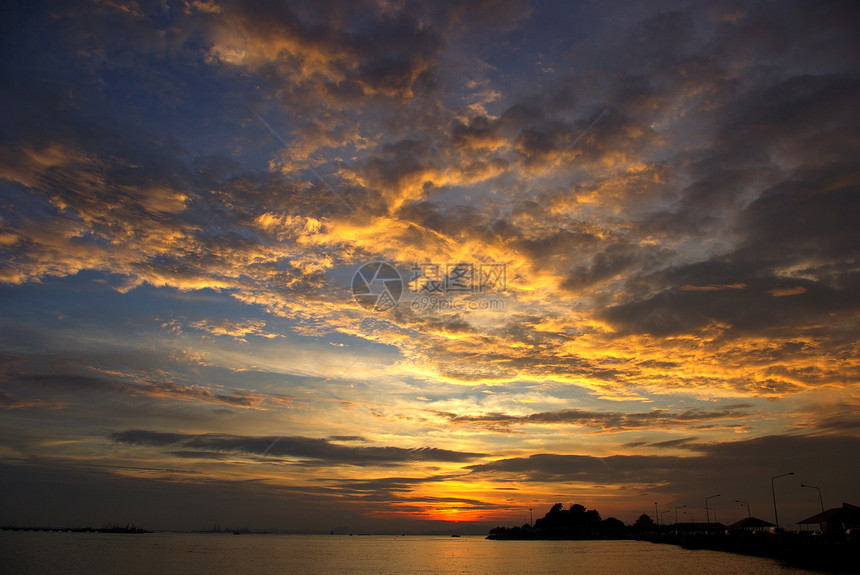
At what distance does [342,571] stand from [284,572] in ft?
32.5

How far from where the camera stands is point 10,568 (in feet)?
267

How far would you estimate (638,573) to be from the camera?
79.7m

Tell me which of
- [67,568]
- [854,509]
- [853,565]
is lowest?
[67,568]

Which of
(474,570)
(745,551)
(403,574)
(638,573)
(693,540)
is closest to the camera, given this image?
(638,573)

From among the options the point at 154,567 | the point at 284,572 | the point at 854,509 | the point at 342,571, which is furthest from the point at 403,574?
the point at 854,509

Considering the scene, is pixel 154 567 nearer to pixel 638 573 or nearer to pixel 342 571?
pixel 342 571

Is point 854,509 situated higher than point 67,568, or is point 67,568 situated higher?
point 854,509

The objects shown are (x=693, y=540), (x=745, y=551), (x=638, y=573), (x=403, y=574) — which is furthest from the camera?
(x=693, y=540)

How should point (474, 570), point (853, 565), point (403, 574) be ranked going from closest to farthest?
1. point (853, 565)
2. point (403, 574)
3. point (474, 570)

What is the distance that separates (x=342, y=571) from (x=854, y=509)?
3470 inches

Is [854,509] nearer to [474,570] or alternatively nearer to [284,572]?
[474,570]

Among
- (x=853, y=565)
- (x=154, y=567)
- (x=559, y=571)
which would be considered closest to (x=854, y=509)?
(x=853, y=565)

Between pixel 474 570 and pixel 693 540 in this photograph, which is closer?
pixel 474 570

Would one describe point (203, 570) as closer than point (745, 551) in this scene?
Yes
